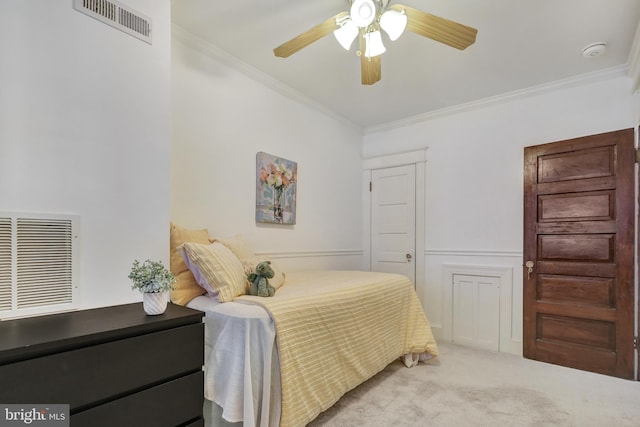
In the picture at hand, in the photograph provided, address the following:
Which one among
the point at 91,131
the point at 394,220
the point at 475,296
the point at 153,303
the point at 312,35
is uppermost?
the point at 312,35

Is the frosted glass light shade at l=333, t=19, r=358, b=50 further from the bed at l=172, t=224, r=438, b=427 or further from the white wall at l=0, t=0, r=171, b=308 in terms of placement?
the bed at l=172, t=224, r=438, b=427

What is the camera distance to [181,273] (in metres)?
1.94

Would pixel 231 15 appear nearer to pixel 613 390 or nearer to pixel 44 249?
pixel 44 249

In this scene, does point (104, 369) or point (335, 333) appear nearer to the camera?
point (104, 369)

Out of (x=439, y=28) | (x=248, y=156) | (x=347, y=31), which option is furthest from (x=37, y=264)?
(x=439, y=28)

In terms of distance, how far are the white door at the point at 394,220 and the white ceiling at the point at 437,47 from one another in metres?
0.91

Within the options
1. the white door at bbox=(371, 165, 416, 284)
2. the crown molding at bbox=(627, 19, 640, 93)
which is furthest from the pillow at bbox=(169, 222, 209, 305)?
the crown molding at bbox=(627, 19, 640, 93)

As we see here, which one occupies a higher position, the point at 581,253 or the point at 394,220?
the point at 394,220

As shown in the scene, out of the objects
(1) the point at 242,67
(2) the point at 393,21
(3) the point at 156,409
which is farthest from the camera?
(1) the point at 242,67

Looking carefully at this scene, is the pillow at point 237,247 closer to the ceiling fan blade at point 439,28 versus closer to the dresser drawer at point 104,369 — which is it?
the dresser drawer at point 104,369

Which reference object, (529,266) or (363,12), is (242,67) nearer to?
(363,12)

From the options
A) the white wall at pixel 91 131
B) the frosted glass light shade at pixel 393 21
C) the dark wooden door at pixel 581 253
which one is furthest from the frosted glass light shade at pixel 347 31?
the dark wooden door at pixel 581 253

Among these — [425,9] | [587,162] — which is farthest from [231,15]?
[587,162]

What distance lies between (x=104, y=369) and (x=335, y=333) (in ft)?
4.03
